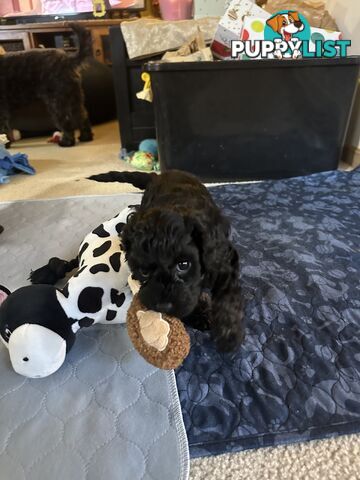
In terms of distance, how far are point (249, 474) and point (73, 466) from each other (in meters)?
0.25

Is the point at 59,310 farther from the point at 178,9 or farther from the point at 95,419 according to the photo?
the point at 178,9

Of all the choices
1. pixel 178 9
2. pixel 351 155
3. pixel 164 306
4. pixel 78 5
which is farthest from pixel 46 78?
pixel 164 306

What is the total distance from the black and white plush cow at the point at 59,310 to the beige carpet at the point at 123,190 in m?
0.29

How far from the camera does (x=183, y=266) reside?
23.4 inches

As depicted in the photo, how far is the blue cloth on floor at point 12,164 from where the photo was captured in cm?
180

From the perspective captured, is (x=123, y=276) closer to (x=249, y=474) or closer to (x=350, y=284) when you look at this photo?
(x=249, y=474)

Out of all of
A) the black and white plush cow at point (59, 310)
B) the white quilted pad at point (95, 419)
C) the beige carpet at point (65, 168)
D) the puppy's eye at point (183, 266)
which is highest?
the puppy's eye at point (183, 266)

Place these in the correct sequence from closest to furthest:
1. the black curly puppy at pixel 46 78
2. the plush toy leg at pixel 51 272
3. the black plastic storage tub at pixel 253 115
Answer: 1. the plush toy leg at pixel 51 272
2. the black plastic storage tub at pixel 253 115
3. the black curly puppy at pixel 46 78

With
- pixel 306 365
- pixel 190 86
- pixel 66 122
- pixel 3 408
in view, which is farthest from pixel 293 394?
pixel 66 122

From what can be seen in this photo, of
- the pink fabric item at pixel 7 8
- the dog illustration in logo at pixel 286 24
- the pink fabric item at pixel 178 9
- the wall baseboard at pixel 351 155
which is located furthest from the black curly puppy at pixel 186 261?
the pink fabric item at pixel 7 8

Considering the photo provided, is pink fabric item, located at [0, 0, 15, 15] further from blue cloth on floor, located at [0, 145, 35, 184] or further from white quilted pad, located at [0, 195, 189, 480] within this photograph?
white quilted pad, located at [0, 195, 189, 480]

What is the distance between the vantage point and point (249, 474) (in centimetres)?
56

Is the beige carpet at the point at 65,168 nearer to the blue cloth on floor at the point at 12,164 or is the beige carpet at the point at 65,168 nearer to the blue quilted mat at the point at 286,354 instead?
the blue cloth on floor at the point at 12,164

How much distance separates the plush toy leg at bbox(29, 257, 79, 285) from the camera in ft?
3.03
